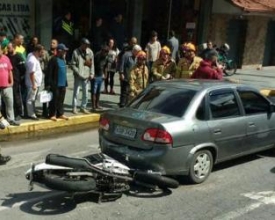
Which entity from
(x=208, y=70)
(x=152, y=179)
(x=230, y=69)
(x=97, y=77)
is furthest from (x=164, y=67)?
(x=230, y=69)

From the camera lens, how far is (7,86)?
920 cm

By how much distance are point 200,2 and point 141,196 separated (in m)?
15.6

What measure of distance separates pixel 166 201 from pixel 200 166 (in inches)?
36.2

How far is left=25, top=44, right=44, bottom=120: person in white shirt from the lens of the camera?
9.84m

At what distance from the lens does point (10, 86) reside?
9312 millimetres

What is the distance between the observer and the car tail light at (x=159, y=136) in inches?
247

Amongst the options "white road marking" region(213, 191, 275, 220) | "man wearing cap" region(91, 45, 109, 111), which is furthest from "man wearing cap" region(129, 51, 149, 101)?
"white road marking" region(213, 191, 275, 220)

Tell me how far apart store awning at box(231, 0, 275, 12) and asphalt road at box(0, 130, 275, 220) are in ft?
44.2

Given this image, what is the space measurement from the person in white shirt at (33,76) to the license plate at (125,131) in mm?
3728

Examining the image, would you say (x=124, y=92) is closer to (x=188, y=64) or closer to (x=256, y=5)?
(x=188, y=64)

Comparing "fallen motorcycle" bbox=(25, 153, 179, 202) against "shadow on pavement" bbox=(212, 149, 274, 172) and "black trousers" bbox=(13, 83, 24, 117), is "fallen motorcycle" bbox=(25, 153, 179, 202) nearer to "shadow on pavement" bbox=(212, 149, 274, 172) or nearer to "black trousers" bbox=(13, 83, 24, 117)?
"shadow on pavement" bbox=(212, 149, 274, 172)

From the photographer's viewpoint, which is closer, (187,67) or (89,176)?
(89,176)

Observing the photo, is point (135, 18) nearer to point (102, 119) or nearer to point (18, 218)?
point (102, 119)

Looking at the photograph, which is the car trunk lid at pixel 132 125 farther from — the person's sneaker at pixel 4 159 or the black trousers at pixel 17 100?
the black trousers at pixel 17 100
